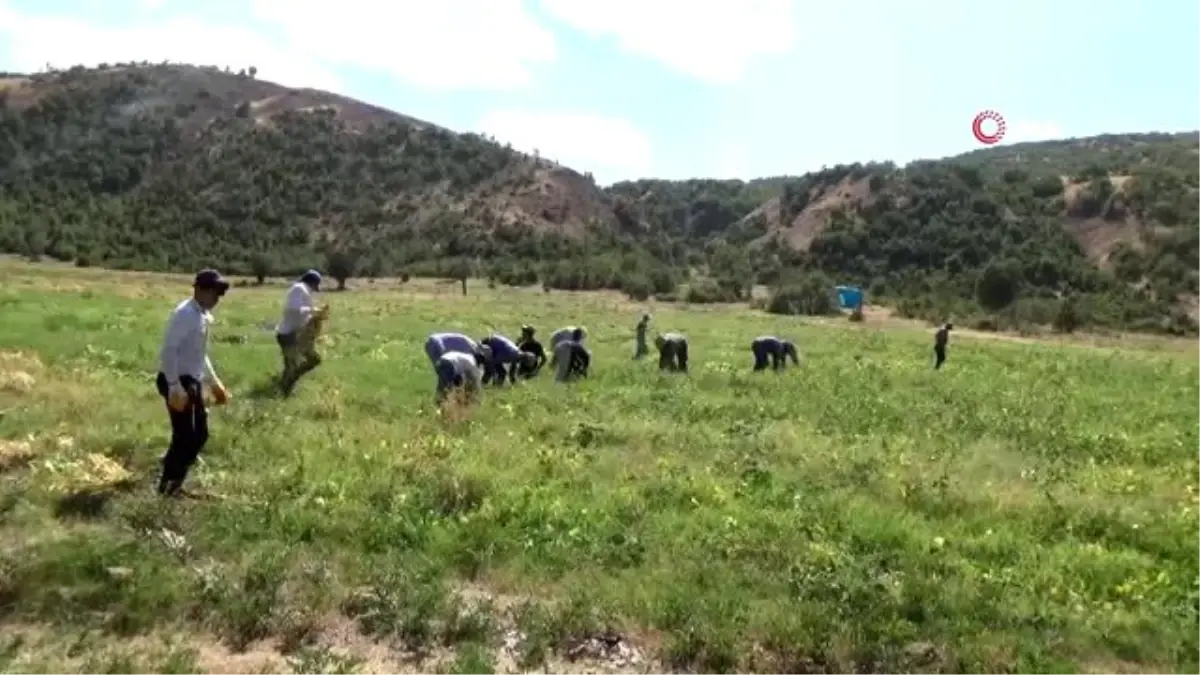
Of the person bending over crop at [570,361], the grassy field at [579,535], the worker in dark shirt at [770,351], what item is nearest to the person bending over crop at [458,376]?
the grassy field at [579,535]

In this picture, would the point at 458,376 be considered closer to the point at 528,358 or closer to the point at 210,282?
the point at 528,358

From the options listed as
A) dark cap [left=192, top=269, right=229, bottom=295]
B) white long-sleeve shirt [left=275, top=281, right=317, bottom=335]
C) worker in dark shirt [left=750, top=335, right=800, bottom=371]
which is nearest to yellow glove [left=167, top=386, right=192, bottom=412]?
dark cap [left=192, top=269, right=229, bottom=295]

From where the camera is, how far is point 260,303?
40.4 meters

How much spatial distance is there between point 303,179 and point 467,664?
88.6 metres

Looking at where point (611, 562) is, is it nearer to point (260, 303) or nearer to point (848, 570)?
point (848, 570)

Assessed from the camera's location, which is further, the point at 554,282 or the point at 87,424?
the point at 554,282

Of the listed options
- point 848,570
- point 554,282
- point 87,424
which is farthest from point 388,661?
point 554,282

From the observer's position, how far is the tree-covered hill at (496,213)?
233ft

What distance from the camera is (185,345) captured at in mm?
10328

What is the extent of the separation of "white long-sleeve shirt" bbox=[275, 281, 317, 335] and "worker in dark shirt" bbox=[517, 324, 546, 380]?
3926mm

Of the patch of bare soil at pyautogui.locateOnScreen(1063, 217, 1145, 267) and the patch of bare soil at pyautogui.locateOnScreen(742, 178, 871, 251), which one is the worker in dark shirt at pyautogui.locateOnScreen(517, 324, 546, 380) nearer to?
the patch of bare soil at pyautogui.locateOnScreen(1063, 217, 1145, 267)

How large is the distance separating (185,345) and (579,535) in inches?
146

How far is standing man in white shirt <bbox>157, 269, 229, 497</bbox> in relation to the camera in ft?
33.5

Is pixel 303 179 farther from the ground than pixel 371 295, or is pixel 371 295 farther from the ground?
pixel 303 179
